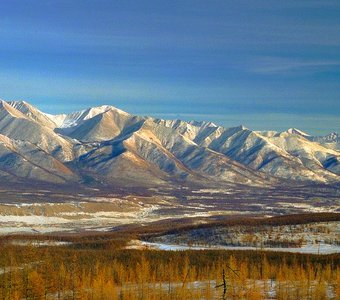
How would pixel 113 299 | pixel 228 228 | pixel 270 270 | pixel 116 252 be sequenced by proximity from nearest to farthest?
pixel 113 299
pixel 270 270
pixel 116 252
pixel 228 228

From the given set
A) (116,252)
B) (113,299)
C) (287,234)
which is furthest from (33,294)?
(287,234)

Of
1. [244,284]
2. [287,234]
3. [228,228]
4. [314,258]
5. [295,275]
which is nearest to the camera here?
[244,284]

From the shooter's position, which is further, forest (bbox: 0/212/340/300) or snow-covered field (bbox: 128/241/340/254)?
snow-covered field (bbox: 128/241/340/254)

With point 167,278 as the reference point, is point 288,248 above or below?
above

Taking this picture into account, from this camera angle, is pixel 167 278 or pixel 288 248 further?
pixel 288 248

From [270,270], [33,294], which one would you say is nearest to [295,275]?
[270,270]

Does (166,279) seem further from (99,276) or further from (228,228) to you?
(228,228)

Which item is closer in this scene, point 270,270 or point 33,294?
point 33,294

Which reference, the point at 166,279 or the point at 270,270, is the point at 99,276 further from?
the point at 270,270

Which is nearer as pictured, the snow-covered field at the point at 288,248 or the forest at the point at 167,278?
the forest at the point at 167,278
